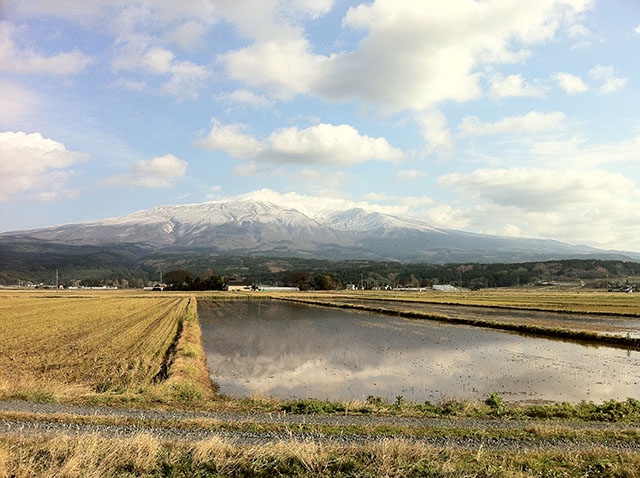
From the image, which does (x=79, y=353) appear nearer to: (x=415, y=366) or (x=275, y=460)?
(x=415, y=366)

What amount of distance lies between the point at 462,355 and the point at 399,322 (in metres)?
16.6

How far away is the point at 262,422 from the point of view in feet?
31.7

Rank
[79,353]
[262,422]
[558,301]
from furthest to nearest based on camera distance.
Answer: [558,301] < [79,353] < [262,422]

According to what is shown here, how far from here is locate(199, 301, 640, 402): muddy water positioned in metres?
15.4

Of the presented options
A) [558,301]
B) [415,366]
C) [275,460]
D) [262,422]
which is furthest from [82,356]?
[558,301]

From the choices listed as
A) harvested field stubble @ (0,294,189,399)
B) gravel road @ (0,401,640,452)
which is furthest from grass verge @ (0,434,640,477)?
harvested field stubble @ (0,294,189,399)

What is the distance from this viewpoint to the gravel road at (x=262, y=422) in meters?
8.29

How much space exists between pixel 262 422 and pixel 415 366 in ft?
38.4

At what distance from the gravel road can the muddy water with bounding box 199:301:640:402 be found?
405 cm

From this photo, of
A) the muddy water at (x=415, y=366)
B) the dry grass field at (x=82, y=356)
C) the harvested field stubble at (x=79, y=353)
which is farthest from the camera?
the muddy water at (x=415, y=366)

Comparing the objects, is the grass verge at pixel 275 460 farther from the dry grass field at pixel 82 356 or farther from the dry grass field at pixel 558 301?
the dry grass field at pixel 558 301

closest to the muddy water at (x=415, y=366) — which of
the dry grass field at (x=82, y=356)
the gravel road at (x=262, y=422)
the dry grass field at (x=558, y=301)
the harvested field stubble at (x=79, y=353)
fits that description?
the dry grass field at (x=82, y=356)

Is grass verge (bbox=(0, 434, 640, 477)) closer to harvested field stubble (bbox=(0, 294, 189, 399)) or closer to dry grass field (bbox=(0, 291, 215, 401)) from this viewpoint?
dry grass field (bbox=(0, 291, 215, 401))

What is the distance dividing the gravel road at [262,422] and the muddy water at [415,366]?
4.05 m
